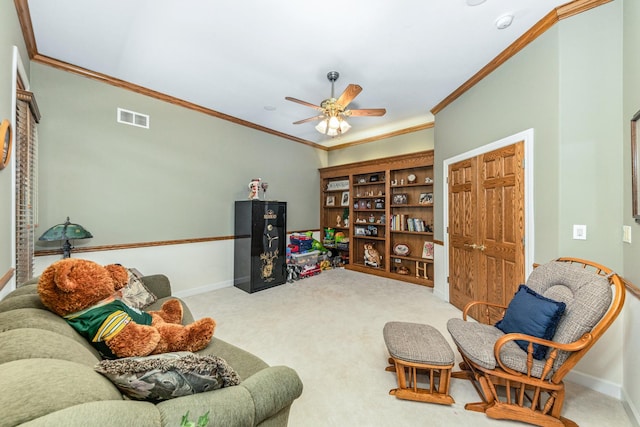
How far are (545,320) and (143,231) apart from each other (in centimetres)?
402

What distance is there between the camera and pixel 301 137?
524cm

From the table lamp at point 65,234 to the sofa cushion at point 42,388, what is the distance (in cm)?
245

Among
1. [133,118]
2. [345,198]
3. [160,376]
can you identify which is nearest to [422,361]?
[160,376]

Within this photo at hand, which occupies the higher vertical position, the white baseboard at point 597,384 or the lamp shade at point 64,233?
the lamp shade at point 64,233

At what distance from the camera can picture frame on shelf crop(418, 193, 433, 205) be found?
4.31 meters

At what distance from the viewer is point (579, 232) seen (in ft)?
6.21

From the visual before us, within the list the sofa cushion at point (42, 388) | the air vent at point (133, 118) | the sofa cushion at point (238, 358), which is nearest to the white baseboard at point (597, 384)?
the sofa cushion at point (238, 358)

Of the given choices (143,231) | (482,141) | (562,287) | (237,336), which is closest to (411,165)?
(482,141)

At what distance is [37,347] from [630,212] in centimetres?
303

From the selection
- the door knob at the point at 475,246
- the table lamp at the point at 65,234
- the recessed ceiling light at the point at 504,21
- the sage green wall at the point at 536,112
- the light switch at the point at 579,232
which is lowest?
the door knob at the point at 475,246

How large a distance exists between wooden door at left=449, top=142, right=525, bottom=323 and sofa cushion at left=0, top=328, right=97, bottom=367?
9.83 ft

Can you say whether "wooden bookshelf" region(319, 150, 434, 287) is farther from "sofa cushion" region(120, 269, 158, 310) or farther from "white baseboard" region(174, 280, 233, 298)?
"sofa cushion" region(120, 269, 158, 310)

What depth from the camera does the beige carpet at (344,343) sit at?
157 centimetres

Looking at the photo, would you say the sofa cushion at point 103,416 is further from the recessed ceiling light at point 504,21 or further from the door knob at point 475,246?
the recessed ceiling light at point 504,21
